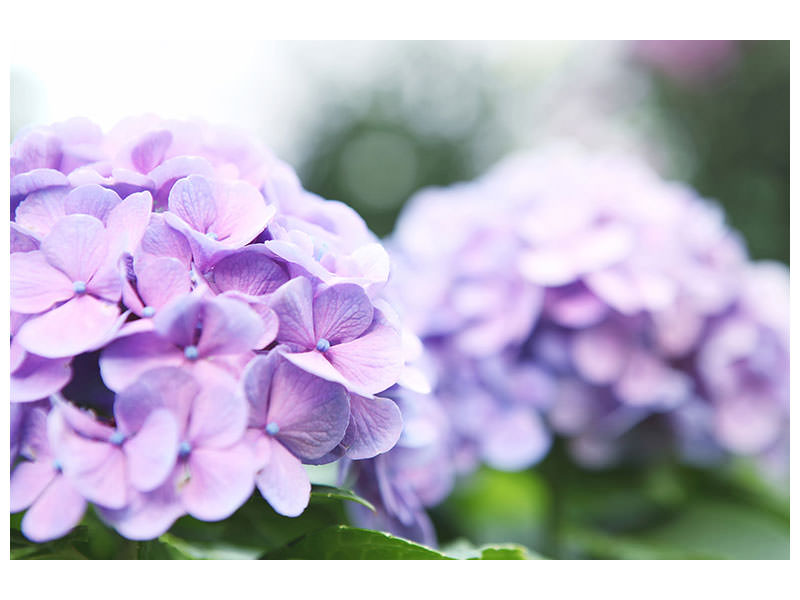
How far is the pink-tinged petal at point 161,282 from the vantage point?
1.39 feet

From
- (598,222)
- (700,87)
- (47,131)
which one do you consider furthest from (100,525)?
(700,87)

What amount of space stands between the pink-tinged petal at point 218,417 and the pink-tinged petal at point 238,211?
0.34 ft

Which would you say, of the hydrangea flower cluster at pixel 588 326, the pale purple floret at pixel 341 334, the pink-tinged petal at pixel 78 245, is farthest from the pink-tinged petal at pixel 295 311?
the hydrangea flower cluster at pixel 588 326

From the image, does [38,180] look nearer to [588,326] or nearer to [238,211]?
[238,211]

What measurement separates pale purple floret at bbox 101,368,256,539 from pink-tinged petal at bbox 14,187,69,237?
0.48 feet

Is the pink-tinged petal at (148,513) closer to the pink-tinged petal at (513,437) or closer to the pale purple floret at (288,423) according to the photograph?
the pale purple floret at (288,423)

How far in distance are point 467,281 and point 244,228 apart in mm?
444

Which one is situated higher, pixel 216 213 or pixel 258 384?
pixel 216 213

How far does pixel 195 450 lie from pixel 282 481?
0.17 ft

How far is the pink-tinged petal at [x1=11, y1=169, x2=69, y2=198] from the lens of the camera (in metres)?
0.48

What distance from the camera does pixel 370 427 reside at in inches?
18.5

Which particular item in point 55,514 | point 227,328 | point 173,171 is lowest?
point 55,514

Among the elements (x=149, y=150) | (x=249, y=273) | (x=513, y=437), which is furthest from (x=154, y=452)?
(x=513, y=437)

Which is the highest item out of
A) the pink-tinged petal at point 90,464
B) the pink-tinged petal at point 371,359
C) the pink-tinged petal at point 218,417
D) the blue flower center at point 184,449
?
the pink-tinged petal at point 371,359
